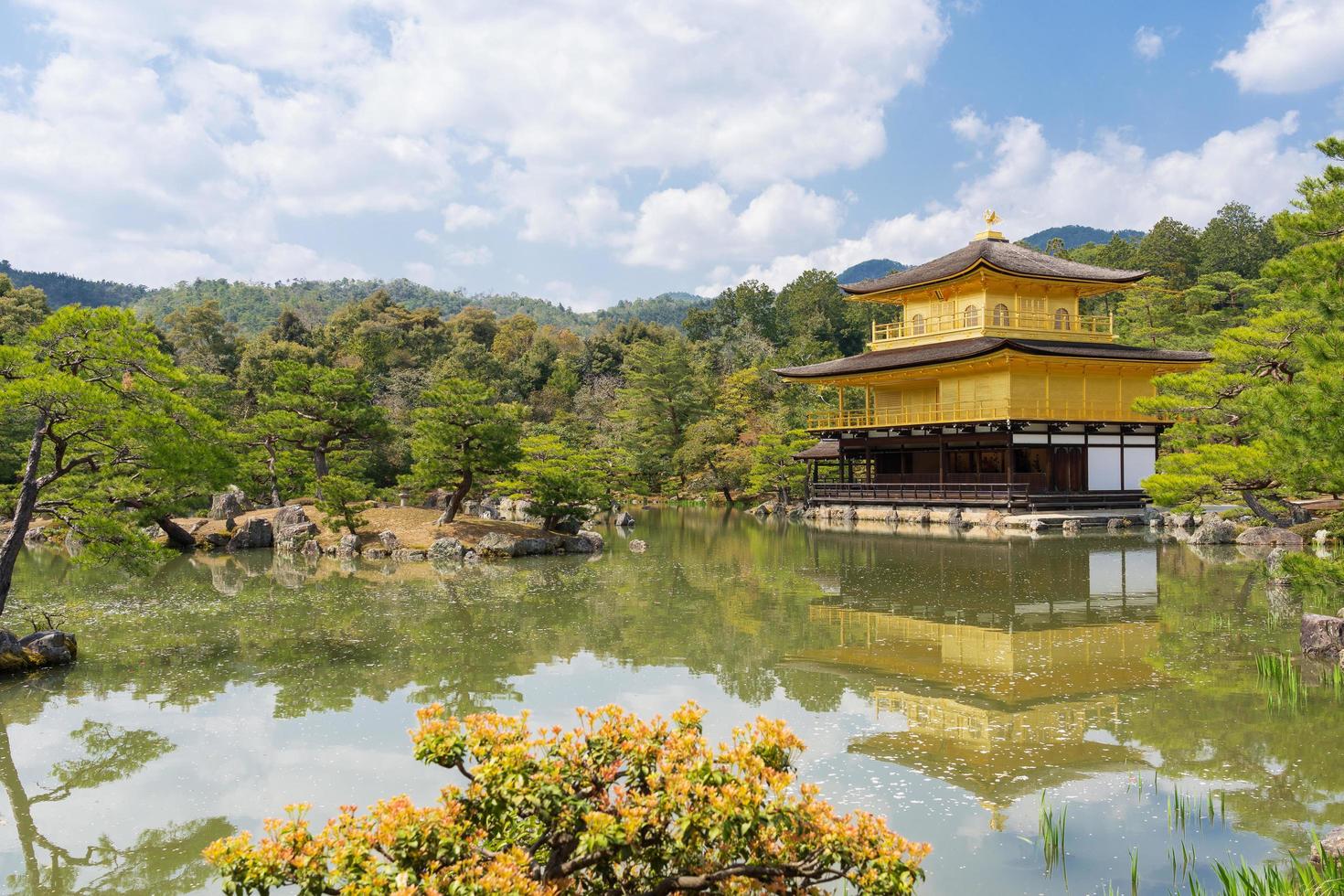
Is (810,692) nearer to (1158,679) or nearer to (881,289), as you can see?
(1158,679)

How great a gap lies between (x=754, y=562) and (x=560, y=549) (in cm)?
469

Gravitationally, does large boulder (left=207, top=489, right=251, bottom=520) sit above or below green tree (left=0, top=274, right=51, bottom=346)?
below

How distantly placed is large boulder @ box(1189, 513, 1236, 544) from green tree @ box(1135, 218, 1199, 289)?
3428cm

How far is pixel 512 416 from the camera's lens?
21.4 metres

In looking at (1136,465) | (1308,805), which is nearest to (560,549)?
(1308,805)

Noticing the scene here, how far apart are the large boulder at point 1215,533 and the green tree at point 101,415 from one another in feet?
65.4

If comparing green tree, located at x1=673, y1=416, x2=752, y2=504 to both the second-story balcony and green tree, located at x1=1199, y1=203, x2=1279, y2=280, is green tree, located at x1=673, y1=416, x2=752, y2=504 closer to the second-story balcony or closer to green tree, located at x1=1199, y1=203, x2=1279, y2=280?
the second-story balcony

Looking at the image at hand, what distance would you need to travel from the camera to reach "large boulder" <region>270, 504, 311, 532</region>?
73.4 feet

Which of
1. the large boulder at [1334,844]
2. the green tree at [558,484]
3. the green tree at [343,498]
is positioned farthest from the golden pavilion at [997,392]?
the large boulder at [1334,844]

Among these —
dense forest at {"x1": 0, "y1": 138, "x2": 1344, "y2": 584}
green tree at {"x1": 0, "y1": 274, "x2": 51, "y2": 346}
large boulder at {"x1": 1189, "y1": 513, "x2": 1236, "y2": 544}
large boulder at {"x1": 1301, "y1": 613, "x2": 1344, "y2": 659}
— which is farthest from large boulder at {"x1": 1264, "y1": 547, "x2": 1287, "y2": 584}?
green tree at {"x1": 0, "y1": 274, "x2": 51, "y2": 346}

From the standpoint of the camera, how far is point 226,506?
24062mm

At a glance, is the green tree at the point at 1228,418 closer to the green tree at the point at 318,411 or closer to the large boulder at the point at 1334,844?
the large boulder at the point at 1334,844

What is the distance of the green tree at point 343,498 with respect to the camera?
2034 cm

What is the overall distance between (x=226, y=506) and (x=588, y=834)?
23672 millimetres
